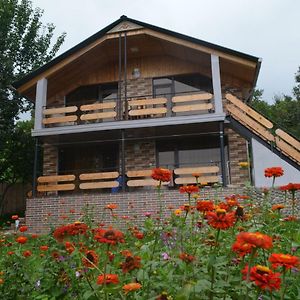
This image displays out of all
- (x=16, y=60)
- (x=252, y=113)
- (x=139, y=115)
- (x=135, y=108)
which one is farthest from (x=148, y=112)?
(x=16, y=60)

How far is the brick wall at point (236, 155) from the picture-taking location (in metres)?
13.3

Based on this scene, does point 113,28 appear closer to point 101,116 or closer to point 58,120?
point 101,116

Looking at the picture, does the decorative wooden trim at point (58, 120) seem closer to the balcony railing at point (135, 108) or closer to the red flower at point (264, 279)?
the balcony railing at point (135, 108)

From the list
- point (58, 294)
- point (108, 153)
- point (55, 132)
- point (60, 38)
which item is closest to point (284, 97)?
point (60, 38)

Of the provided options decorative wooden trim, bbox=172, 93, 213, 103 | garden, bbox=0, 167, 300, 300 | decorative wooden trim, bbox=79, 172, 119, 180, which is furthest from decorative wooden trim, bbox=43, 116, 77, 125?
garden, bbox=0, 167, 300, 300

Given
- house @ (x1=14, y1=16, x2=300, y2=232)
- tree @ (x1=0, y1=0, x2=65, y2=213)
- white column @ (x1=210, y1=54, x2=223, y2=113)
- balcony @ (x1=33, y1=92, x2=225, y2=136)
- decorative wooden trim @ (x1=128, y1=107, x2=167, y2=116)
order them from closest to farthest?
house @ (x1=14, y1=16, x2=300, y2=232), white column @ (x1=210, y1=54, x2=223, y2=113), balcony @ (x1=33, y1=92, x2=225, y2=136), decorative wooden trim @ (x1=128, y1=107, x2=167, y2=116), tree @ (x1=0, y1=0, x2=65, y2=213)

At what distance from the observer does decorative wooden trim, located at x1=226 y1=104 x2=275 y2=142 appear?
11.4 metres

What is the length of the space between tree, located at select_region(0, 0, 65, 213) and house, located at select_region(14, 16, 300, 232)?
10.1 feet

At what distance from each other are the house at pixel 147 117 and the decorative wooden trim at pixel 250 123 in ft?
0.10

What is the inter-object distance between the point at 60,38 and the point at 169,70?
9.68m

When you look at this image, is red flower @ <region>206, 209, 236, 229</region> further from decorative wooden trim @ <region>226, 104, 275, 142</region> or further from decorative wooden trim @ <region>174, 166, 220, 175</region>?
decorative wooden trim @ <region>226, 104, 275, 142</region>

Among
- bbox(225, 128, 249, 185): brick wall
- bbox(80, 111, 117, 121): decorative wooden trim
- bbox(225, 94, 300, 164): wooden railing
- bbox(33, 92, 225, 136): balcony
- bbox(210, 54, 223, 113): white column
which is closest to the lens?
bbox(225, 94, 300, 164): wooden railing

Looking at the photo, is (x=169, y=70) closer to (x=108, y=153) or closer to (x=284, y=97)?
(x=108, y=153)

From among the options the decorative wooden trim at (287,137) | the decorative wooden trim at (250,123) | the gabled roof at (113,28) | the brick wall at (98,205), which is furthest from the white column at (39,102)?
the decorative wooden trim at (287,137)
